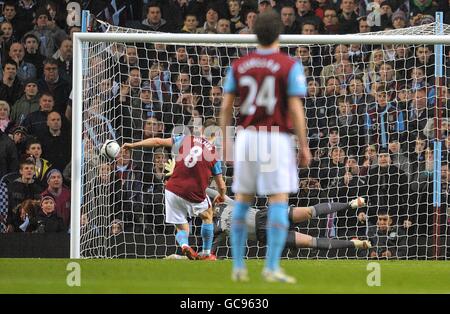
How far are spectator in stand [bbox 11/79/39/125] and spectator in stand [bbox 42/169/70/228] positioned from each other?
120 cm

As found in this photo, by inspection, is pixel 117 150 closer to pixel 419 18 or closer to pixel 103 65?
pixel 103 65

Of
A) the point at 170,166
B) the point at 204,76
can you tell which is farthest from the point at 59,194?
the point at 204,76

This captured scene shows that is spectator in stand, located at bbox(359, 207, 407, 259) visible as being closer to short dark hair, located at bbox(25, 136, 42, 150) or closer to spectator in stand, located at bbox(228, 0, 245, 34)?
spectator in stand, located at bbox(228, 0, 245, 34)

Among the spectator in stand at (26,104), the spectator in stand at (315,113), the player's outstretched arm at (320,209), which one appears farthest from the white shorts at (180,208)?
the spectator in stand at (26,104)

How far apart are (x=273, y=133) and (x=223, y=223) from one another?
6.67 metres

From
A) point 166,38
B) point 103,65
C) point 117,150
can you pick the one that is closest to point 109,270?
point 117,150

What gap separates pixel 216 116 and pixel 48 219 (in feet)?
9.14

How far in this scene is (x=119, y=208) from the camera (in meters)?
16.2

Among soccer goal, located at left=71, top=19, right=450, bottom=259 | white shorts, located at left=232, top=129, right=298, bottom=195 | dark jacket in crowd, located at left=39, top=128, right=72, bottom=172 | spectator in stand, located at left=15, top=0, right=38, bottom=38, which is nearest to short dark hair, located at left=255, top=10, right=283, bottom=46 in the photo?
white shorts, located at left=232, top=129, right=298, bottom=195

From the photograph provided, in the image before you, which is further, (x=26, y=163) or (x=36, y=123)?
(x=36, y=123)

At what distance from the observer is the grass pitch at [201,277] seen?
10227mm

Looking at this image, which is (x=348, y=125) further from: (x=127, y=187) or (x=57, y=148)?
(x=57, y=148)

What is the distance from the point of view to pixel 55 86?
1738 centimetres

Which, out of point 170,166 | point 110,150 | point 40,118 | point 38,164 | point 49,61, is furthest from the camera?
point 49,61
